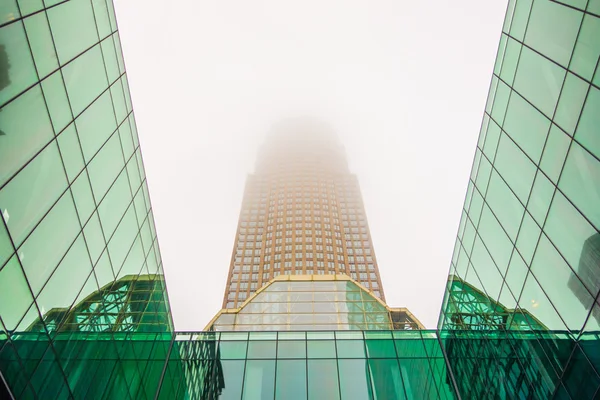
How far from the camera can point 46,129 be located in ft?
41.5

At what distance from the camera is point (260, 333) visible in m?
24.0

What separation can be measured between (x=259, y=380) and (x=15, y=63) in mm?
17108

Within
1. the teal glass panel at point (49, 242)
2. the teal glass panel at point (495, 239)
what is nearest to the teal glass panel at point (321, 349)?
the teal glass panel at point (495, 239)

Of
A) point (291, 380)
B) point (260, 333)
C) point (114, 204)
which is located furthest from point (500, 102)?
point (114, 204)

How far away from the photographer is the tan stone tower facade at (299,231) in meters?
127

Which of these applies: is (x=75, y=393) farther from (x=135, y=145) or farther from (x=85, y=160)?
(x=135, y=145)

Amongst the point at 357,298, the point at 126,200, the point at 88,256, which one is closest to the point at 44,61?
the point at 88,256

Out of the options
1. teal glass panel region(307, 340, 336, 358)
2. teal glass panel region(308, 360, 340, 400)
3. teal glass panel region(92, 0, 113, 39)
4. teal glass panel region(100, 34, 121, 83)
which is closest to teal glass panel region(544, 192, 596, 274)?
teal glass panel region(308, 360, 340, 400)

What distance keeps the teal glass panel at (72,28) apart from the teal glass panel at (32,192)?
3463mm

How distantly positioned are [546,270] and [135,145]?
60.6 ft

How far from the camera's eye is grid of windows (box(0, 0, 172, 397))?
1081cm

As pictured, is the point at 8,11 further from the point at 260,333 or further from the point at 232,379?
the point at 260,333

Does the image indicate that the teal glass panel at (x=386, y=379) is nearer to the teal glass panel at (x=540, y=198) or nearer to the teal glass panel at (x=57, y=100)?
the teal glass panel at (x=540, y=198)

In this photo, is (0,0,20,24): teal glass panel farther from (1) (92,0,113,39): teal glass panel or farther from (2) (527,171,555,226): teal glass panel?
(2) (527,171,555,226): teal glass panel
